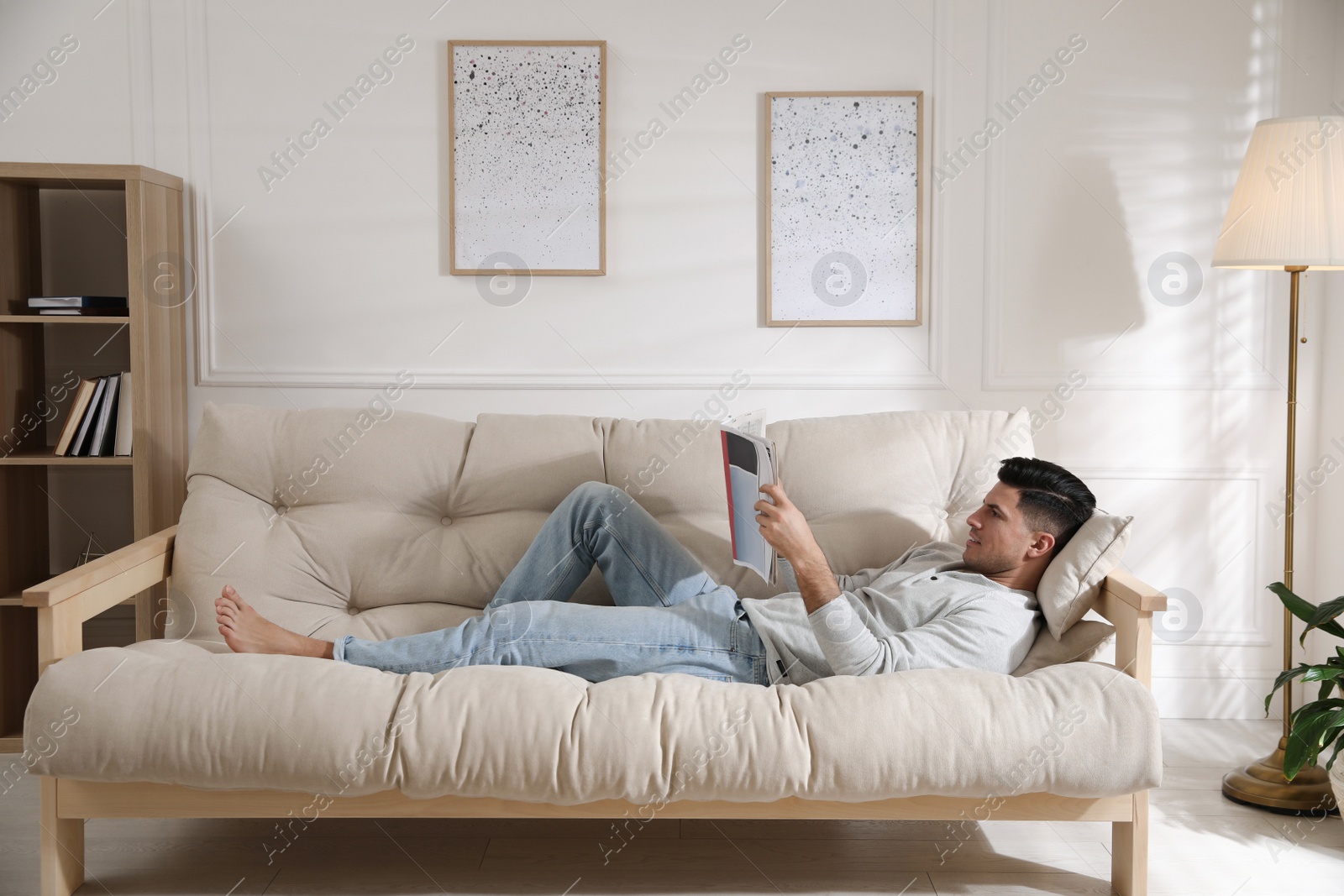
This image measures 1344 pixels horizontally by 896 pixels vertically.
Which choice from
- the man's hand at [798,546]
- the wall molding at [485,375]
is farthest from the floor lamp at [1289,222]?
the man's hand at [798,546]

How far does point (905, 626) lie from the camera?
1.89 metres

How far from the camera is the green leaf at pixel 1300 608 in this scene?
82.0 inches

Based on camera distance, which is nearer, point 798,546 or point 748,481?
point 798,546

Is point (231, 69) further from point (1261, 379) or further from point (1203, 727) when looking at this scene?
point (1203, 727)

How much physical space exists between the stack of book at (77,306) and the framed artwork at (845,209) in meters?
1.77

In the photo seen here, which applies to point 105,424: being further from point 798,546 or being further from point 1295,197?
point 1295,197

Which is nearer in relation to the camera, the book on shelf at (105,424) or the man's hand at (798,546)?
the man's hand at (798,546)

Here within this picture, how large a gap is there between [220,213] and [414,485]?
110 cm

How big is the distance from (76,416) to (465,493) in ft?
3.69

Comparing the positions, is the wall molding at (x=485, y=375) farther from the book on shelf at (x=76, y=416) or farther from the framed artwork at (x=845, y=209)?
the book on shelf at (x=76, y=416)

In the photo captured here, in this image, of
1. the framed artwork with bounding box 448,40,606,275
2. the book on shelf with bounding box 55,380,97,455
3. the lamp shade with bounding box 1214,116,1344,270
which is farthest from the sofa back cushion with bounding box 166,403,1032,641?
the lamp shade with bounding box 1214,116,1344,270

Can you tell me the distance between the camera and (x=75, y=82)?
8.84ft

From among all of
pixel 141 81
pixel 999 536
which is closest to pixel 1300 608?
pixel 999 536

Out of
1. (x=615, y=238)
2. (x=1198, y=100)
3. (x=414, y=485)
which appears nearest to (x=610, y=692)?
(x=414, y=485)
